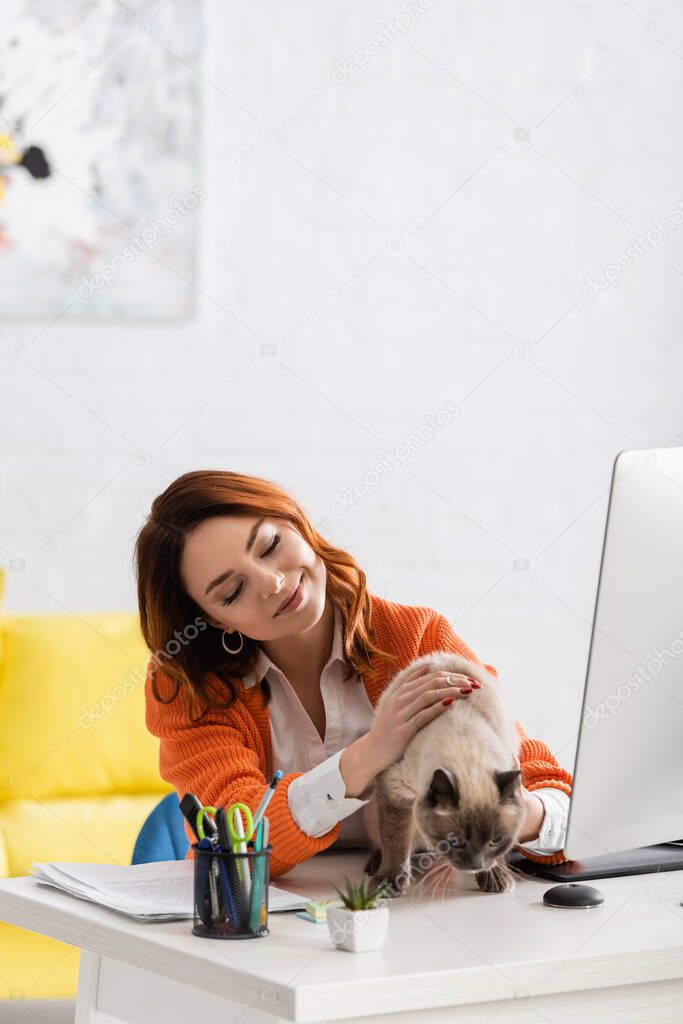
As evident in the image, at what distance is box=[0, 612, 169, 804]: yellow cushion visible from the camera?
2.45m

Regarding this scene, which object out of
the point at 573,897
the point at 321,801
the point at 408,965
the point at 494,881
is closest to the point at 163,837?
the point at 321,801

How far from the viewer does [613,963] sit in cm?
103

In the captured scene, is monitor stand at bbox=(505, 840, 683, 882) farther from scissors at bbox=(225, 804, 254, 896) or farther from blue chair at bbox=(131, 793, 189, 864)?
blue chair at bbox=(131, 793, 189, 864)

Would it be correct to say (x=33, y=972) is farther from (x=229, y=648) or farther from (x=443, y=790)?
(x=443, y=790)

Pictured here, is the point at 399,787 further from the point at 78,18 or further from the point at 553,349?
the point at 78,18

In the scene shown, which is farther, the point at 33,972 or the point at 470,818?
the point at 33,972

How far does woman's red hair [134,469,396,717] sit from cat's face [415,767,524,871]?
0.39 metres

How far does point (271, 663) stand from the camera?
158 centimetres

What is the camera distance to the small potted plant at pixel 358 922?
101 cm

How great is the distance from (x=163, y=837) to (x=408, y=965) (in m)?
1.09

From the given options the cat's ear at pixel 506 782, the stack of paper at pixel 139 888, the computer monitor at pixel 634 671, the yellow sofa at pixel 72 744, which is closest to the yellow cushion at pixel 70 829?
the yellow sofa at pixel 72 744

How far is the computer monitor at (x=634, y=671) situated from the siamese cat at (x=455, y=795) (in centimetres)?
11

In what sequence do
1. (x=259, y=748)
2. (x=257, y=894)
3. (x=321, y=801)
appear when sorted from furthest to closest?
(x=259, y=748), (x=321, y=801), (x=257, y=894)

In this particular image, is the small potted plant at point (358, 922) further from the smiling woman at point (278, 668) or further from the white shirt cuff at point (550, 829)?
the white shirt cuff at point (550, 829)
